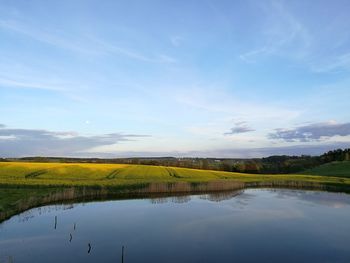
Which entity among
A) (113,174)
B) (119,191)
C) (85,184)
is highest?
(113,174)

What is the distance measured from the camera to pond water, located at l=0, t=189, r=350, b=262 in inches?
787

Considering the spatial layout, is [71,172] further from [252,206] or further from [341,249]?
[341,249]

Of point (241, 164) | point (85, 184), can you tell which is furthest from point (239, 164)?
point (85, 184)

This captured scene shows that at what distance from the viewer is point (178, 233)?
25594mm

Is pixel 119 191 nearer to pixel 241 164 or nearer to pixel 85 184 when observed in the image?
pixel 85 184

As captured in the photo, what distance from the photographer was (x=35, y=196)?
113 ft

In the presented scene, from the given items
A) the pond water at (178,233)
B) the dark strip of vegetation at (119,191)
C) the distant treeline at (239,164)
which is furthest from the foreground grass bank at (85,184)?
the distant treeline at (239,164)

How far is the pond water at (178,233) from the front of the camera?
20.0 metres

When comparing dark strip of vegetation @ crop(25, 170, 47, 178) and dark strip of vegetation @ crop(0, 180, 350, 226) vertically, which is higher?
dark strip of vegetation @ crop(25, 170, 47, 178)

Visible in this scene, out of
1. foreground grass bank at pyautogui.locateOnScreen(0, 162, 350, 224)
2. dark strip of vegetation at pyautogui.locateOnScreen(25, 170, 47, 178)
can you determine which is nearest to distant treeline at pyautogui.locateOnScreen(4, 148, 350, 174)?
foreground grass bank at pyautogui.locateOnScreen(0, 162, 350, 224)

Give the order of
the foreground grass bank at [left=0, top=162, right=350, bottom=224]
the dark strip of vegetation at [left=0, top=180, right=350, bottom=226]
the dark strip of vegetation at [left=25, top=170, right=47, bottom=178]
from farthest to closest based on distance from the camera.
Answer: the dark strip of vegetation at [left=25, top=170, right=47, bottom=178]
the foreground grass bank at [left=0, top=162, right=350, bottom=224]
the dark strip of vegetation at [left=0, top=180, right=350, bottom=226]

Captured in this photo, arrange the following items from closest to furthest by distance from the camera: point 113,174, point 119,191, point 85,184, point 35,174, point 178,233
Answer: point 178,233 < point 85,184 < point 119,191 < point 35,174 < point 113,174

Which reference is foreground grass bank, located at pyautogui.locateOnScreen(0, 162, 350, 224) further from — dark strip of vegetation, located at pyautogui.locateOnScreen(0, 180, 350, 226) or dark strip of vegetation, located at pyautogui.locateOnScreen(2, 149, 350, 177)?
dark strip of vegetation, located at pyautogui.locateOnScreen(2, 149, 350, 177)

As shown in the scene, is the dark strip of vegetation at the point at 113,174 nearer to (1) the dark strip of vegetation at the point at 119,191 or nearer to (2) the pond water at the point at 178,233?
(1) the dark strip of vegetation at the point at 119,191
